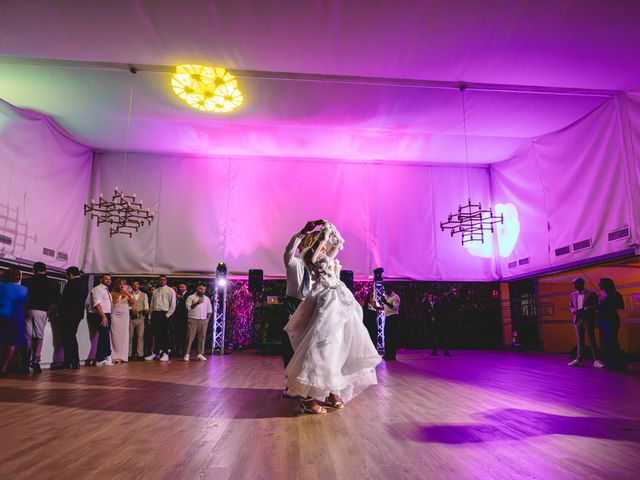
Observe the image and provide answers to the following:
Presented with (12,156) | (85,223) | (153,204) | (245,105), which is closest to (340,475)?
(245,105)

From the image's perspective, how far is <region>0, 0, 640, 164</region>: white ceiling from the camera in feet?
16.9

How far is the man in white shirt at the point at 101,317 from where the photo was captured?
21.3 feet

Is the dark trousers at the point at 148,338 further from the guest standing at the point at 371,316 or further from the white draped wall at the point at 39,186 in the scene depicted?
the guest standing at the point at 371,316

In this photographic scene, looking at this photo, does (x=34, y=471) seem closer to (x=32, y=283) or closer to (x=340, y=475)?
(x=340, y=475)

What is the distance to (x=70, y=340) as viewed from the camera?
19.4 ft

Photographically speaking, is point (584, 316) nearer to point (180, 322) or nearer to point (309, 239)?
point (309, 239)

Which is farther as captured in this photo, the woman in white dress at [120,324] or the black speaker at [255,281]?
the black speaker at [255,281]

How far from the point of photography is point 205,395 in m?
3.59

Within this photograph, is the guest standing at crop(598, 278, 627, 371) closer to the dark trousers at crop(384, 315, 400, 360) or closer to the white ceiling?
the dark trousers at crop(384, 315, 400, 360)

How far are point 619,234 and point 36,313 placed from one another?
377 inches

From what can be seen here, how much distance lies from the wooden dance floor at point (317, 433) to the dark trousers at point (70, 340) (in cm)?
172

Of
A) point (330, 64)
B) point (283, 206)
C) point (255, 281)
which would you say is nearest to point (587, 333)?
point (330, 64)

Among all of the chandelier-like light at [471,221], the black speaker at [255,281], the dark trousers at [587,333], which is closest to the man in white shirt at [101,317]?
the black speaker at [255,281]

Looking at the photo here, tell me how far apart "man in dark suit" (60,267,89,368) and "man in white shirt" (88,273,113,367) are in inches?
20.0
